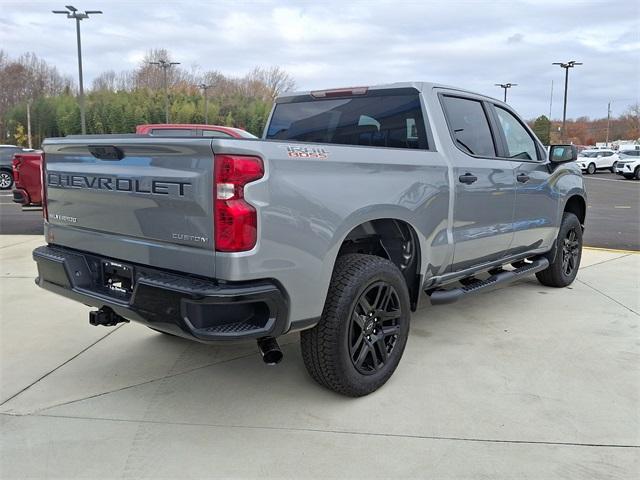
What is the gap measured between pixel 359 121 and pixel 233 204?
198cm

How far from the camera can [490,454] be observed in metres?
2.81

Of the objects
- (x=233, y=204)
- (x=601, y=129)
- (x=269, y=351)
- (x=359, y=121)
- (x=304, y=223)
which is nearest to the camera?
(x=233, y=204)

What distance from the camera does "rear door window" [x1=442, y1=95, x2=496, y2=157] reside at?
421cm

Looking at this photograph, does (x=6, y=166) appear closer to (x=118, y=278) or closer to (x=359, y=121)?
(x=359, y=121)

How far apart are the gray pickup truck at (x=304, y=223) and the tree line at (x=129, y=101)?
59046 mm

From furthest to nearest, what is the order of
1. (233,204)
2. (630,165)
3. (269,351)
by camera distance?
1. (630,165)
2. (269,351)
3. (233,204)

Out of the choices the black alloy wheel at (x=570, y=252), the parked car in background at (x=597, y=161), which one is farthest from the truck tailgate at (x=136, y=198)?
the parked car in background at (x=597, y=161)

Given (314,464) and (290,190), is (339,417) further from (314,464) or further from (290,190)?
(290,190)

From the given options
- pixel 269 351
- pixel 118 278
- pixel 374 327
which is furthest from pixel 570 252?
pixel 118 278

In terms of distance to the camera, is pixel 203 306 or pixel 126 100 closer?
pixel 203 306

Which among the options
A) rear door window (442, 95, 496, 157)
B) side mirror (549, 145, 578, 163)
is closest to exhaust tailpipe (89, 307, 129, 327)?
rear door window (442, 95, 496, 157)

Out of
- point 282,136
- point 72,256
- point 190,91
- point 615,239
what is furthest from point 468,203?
point 190,91

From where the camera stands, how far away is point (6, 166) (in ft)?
65.6

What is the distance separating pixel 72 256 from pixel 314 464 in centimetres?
187
